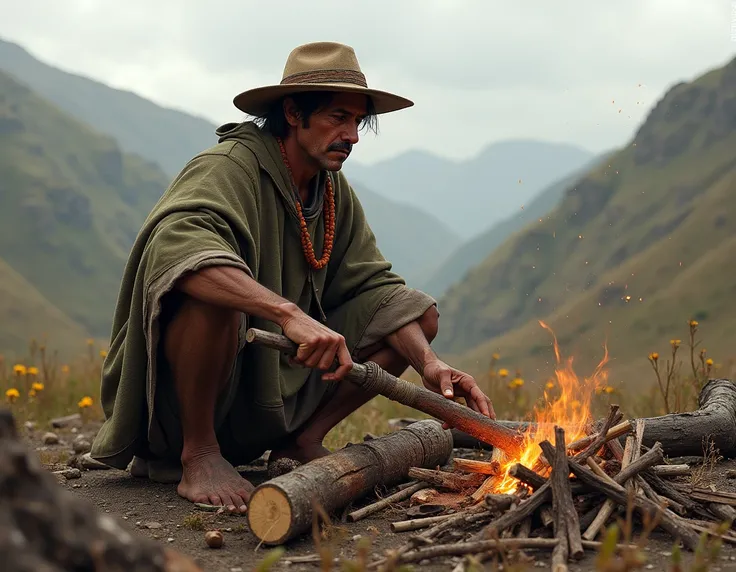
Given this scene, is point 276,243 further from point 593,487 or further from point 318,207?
point 593,487

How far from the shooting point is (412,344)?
4867mm

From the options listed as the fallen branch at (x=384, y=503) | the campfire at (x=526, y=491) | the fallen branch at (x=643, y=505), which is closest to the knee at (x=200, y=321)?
the campfire at (x=526, y=491)

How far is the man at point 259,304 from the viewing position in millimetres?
4090

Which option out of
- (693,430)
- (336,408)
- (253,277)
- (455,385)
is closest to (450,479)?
(455,385)

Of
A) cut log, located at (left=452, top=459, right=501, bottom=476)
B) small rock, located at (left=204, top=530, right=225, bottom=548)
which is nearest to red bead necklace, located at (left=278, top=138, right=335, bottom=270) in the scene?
cut log, located at (left=452, top=459, right=501, bottom=476)

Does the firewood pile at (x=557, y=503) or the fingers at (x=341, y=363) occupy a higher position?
the fingers at (x=341, y=363)

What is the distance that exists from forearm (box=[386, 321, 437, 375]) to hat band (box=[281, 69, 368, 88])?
1.25 meters

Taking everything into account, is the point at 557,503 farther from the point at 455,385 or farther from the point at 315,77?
the point at 315,77

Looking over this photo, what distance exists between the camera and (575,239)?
63.0 m

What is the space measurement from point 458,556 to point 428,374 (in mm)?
1288

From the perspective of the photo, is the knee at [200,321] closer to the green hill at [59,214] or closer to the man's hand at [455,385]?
the man's hand at [455,385]

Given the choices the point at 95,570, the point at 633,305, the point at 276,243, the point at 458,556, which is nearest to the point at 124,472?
the point at 276,243

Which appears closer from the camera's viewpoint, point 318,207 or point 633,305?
point 318,207

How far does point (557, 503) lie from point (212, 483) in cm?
160
